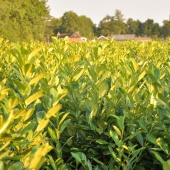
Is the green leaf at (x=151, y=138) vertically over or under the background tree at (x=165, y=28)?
over

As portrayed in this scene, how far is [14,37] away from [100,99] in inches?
1556

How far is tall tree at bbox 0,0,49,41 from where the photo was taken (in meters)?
39.5

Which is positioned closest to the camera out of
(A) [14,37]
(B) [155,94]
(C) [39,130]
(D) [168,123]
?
(C) [39,130]

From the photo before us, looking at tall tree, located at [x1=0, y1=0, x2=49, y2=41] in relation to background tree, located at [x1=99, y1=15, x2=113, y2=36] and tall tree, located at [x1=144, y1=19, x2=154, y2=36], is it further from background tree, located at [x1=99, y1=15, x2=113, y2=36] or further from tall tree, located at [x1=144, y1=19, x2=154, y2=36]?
tall tree, located at [x1=144, y1=19, x2=154, y2=36]

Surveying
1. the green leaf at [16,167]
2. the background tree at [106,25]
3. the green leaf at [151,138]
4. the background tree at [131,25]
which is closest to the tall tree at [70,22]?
the background tree at [106,25]

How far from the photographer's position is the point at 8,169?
1066 mm

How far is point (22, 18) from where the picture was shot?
43812mm

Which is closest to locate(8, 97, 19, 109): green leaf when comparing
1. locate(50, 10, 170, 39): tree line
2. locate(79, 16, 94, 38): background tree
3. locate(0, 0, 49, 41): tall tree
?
locate(0, 0, 49, 41): tall tree

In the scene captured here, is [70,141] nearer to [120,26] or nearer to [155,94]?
[155,94]

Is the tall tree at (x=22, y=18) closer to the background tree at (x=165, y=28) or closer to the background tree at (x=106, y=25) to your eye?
the background tree at (x=106, y=25)

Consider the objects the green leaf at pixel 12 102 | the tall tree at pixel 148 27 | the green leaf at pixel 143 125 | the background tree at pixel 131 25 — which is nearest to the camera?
the green leaf at pixel 12 102

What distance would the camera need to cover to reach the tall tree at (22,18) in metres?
39.5

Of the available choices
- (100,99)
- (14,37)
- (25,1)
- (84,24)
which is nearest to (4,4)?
(14,37)

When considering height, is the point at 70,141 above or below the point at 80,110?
below
